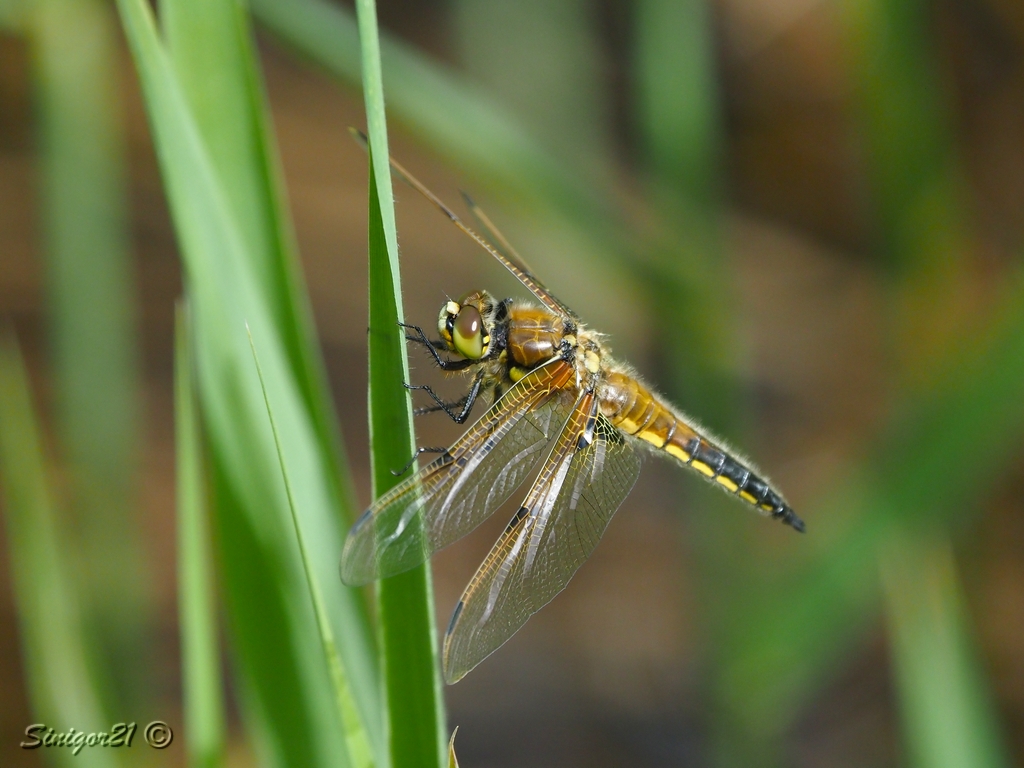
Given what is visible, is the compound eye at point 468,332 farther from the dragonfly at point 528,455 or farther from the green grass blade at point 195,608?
the green grass blade at point 195,608

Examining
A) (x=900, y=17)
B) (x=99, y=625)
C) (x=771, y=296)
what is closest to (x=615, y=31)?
(x=771, y=296)

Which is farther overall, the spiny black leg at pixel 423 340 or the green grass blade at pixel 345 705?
the spiny black leg at pixel 423 340

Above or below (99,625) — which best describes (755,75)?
above

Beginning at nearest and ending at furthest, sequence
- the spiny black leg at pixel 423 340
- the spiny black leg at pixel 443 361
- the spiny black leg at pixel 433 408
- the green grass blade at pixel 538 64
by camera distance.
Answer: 1. the spiny black leg at pixel 433 408
2. the spiny black leg at pixel 423 340
3. the spiny black leg at pixel 443 361
4. the green grass blade at pixel 538 64

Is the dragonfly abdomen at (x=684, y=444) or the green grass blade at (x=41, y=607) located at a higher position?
the dragonfly abdomen at (x=684, y=444)

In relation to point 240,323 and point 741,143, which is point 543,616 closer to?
point 741,143

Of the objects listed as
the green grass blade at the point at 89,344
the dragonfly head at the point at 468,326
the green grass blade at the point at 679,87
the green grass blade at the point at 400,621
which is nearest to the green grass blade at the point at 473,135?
the green grass blade at the point at 679,87
